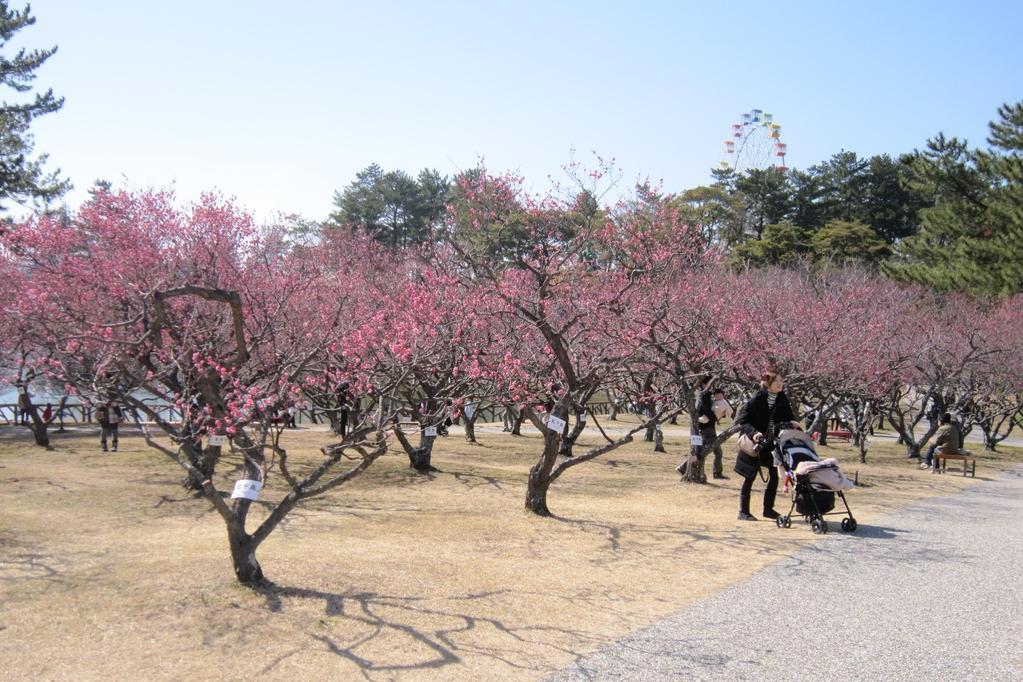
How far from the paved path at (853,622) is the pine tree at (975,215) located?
22050 mm

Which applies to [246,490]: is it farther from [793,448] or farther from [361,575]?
[793,448]

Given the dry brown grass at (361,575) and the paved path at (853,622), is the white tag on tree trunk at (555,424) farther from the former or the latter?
the paved path at (853,622)

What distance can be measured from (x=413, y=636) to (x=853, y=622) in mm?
2810

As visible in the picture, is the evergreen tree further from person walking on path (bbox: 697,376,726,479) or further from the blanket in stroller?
the blanket in stroller

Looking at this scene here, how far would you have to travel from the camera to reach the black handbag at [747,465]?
9195mm

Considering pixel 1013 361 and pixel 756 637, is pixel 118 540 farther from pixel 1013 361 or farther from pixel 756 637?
pixel 1013 361

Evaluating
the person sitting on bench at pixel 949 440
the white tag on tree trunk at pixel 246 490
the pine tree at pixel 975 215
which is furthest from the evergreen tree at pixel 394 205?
the white tag on tree trunk at pixel 246 490

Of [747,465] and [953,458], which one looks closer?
[747,465]

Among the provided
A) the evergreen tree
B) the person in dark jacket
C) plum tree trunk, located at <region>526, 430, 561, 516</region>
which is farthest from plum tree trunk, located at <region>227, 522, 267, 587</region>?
the evergreen tree

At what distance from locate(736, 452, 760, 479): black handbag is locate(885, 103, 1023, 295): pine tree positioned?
21.9 metres

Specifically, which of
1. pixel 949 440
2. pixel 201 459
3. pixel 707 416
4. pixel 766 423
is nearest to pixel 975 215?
pixel 949 440

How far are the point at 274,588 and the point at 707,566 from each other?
3447mm

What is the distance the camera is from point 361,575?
256 inches

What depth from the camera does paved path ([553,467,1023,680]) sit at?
15.6 feet
